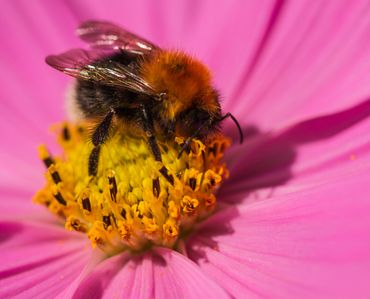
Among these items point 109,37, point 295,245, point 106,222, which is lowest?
point 295,245

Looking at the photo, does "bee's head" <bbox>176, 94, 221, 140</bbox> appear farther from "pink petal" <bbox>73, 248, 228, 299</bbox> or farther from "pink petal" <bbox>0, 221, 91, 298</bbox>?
"pink petal" <bbox>0, 221, 91, 298</bbox>

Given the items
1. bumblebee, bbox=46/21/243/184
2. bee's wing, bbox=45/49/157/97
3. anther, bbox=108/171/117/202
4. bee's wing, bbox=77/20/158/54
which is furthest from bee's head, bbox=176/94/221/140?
bee's wing, bbox=77/20/158/54

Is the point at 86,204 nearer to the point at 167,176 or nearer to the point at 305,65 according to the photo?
the point at 167,176

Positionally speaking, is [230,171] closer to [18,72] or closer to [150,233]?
[150,233]

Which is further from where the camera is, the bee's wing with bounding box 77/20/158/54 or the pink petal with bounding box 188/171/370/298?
the bee's wing with bounding box 77/20/158/54

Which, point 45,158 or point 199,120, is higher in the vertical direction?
point 45,158

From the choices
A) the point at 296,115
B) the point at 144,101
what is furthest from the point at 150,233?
the point at 296,115

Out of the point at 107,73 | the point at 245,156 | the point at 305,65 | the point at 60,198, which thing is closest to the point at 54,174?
the point at 60,198
